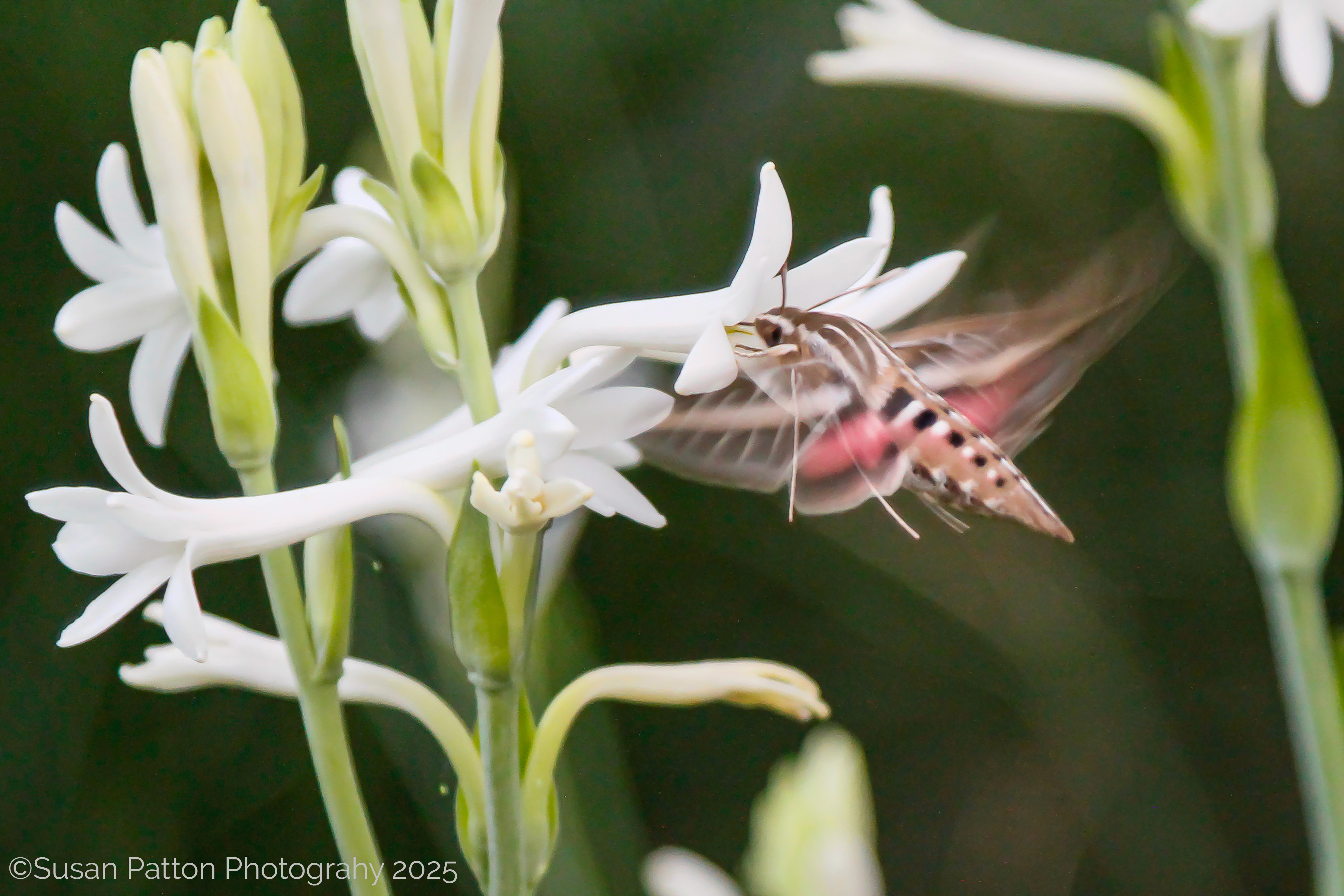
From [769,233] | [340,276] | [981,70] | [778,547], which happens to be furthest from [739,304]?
[778,547]

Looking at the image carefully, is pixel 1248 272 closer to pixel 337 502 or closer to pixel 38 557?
pixel 337 502

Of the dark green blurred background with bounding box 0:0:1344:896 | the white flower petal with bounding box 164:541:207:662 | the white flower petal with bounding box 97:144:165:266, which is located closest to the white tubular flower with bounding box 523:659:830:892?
the white flower petal with bounding box 164:541:207:662

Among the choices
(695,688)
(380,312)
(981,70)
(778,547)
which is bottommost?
(778,547)

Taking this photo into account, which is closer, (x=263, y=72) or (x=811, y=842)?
(x=811, y=842)

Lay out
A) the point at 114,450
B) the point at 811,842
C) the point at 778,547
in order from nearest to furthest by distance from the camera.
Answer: the point at 811,842 < the point at 114,450 < the point at 778,547

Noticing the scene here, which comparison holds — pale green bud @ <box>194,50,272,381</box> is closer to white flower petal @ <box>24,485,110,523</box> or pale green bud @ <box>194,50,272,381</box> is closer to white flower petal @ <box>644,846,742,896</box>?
white flower petal @ <box>24,485,110,523</box>

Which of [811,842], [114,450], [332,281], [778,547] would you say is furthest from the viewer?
[778,547]

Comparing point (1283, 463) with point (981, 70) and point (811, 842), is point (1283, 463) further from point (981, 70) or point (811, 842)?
point (811, 842)

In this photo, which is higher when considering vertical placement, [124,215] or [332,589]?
[124,215]
